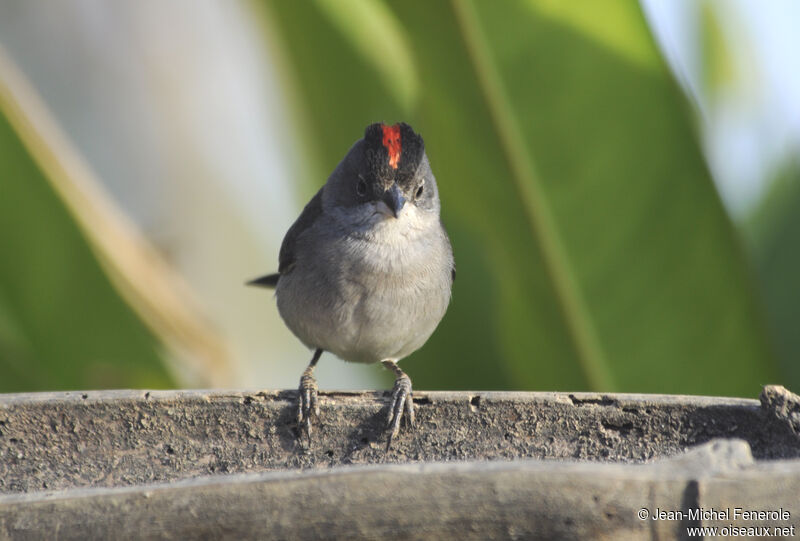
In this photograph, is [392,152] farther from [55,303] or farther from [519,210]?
[55,303]

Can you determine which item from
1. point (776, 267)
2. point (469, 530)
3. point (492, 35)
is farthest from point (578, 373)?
point (469, 530)

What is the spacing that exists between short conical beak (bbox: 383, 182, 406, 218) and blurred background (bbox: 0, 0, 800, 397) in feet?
1.50

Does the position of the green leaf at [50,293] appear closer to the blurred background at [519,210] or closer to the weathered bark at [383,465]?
the blurred background at [519,210]

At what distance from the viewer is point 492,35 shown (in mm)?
3330

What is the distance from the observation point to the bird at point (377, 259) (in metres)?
3.19

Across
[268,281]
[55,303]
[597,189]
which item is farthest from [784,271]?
[55,303]

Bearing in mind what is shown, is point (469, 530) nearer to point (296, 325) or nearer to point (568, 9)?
point (296, 325)

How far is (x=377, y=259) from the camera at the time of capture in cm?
324

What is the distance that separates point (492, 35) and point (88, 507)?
2285 mm

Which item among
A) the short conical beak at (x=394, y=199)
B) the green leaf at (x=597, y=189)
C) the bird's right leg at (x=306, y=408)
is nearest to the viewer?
the bird's right leg at (x=306, y=408)

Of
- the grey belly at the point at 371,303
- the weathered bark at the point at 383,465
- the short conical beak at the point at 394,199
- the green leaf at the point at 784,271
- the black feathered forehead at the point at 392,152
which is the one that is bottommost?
the weathered bark at the point at 383,465

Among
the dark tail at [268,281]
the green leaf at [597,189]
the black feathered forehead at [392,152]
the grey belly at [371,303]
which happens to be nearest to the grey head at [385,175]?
the black feathered forehead at [392,152]

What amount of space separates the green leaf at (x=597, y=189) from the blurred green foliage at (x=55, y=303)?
4.88 ft

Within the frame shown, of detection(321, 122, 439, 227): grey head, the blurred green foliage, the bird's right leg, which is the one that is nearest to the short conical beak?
detection(321, 122, 439, 227): grey head
